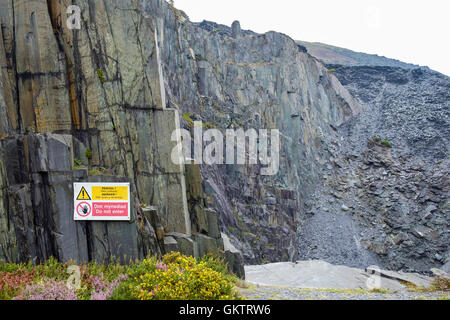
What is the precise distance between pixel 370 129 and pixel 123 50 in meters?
47.2

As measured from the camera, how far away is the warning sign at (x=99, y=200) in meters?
10.5

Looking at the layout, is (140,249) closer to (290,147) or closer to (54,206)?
(54,206)

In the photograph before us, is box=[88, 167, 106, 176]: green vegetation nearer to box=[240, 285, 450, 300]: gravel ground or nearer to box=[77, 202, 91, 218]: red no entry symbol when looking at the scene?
box=[77, 202, 91, 218]: red no entry symbol

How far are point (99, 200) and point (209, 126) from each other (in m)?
25.5

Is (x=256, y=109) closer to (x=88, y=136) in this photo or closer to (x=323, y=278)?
(x=323, y=278)

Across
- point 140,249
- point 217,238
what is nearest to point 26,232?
point 140,249

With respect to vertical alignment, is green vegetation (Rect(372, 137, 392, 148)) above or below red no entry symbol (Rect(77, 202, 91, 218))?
above

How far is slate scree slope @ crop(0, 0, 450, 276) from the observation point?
10.8m

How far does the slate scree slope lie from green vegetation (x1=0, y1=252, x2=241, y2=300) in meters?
1.01

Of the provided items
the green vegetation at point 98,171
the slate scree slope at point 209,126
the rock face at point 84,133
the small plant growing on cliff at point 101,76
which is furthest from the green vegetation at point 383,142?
the green vegetation at point 98,171

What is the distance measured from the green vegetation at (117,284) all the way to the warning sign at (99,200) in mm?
1673

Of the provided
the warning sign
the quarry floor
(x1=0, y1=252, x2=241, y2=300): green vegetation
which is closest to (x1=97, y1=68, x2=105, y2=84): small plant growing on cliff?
the warning sign

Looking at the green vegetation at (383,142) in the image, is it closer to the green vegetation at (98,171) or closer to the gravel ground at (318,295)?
the gravel ground at (318,295)
